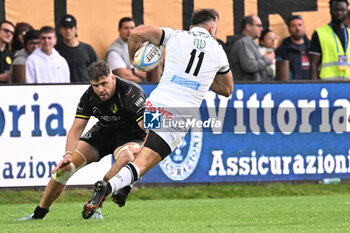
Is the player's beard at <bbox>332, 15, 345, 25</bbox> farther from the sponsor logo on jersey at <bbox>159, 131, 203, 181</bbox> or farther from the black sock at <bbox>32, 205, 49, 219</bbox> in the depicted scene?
the black sock at <bbox>32, 205, 49, 219</bbox>

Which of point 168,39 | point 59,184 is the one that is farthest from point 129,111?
point 168,39

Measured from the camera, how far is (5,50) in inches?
558

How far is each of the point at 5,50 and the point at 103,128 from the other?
430 centimetres

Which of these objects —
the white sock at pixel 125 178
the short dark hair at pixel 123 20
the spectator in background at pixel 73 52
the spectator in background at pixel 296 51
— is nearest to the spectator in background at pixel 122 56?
the short dark hair at pixel 123 20

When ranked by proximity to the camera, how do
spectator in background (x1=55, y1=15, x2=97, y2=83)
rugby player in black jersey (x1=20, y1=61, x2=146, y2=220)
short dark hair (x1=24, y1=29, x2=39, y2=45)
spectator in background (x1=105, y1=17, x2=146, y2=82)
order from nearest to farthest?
1. rugby player in black jersey (x1=20, y1=61, x2=146, y2=220)
2. short dark hair (x1=24, y1=29, x2=39, y2=45)
3. spectator in background (x1=55, y1=15, x2=97, y2=83)
4. spectator in background (x1=105, y1=17, x2=146, y2=82)

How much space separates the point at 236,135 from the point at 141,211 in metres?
3.20

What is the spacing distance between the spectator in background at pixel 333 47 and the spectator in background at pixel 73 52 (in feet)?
12.6

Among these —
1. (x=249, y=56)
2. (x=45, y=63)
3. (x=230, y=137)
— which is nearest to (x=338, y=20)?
(x=249, y=56)

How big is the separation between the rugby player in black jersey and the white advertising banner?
295 centimetres

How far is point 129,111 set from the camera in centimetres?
1023

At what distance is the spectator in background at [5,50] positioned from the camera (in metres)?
13.9

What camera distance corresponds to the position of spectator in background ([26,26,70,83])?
543 inches

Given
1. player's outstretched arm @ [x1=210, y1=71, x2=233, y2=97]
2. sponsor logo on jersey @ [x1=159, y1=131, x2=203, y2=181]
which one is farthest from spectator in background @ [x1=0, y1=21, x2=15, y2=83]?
player's outstretched arm @ [x1=210, y1=71, x2=233, y2=97]

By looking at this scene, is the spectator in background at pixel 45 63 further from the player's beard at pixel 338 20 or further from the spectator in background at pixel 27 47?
the player's beard at pixel 338 20
